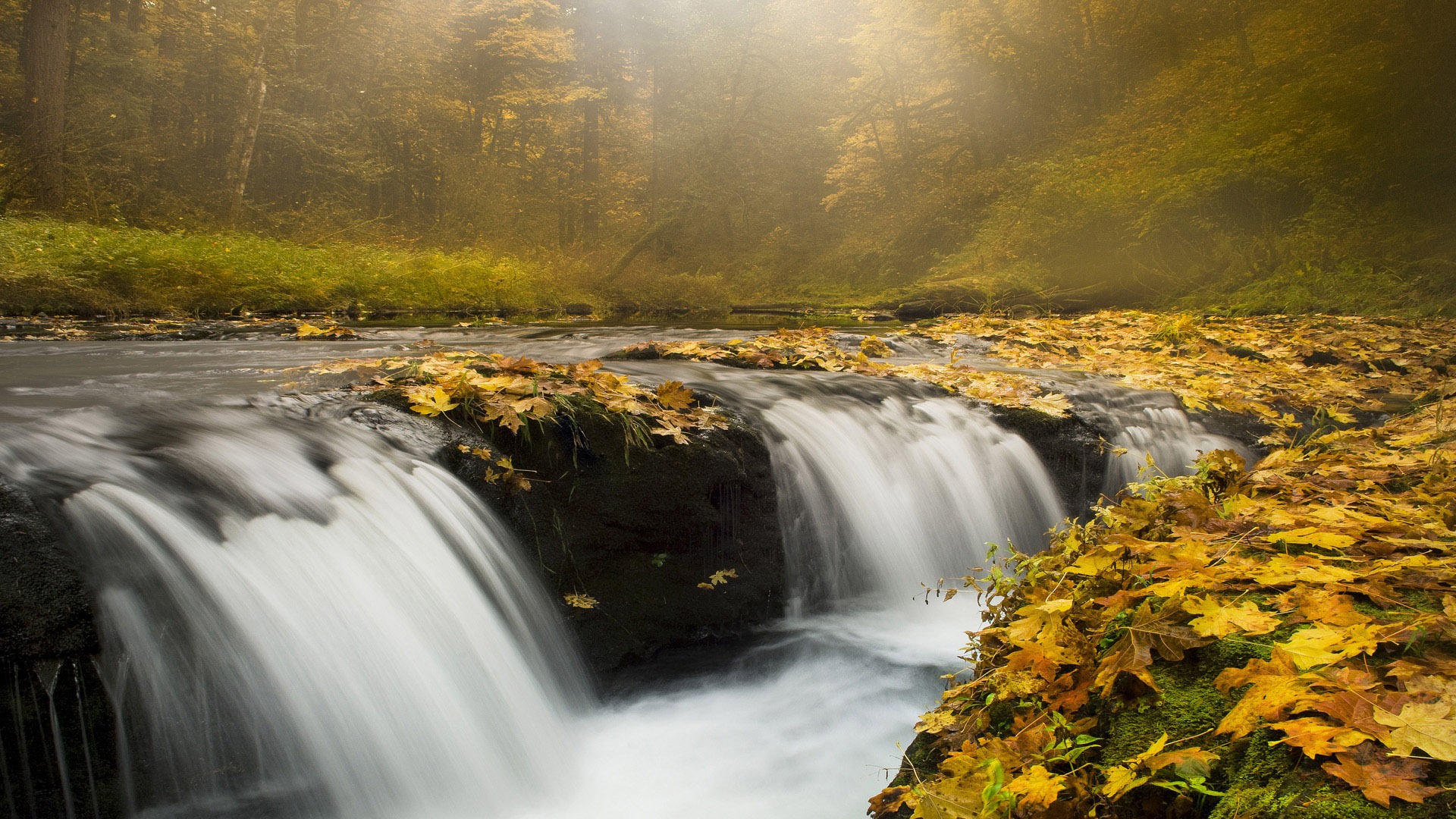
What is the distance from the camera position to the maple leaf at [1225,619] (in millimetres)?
1654

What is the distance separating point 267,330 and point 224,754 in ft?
26.8

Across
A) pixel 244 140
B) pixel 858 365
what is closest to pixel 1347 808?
pixel 858 365

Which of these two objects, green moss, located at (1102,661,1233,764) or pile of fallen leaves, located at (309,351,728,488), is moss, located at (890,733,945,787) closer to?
green moss, located at (1102,661,1233,764)

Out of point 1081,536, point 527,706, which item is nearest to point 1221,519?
point 1081,536

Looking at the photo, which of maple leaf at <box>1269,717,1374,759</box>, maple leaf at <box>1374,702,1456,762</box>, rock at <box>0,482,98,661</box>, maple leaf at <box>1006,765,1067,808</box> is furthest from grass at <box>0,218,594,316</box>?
maple leaf at <box>1374,702,1456,762</box>

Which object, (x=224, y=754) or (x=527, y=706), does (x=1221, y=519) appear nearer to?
(x=527, y=706)

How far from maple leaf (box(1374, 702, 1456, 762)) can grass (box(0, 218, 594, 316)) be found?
12.6 meters

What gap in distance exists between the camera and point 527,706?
2.96m

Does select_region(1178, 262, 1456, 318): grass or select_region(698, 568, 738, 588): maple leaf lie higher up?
select_region(1178, 262, 1456, 318): grass

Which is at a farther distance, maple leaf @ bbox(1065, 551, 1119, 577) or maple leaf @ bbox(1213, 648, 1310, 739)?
maple leaf @ bbox(1065, 551, 1119, 577)

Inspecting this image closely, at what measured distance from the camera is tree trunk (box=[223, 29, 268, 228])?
21219mm

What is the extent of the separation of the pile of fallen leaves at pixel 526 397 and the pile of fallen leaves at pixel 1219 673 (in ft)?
6.37

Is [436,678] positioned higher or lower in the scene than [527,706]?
higher

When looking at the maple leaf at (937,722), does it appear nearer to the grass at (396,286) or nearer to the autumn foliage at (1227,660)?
the autumn foliage at (1227,660)
